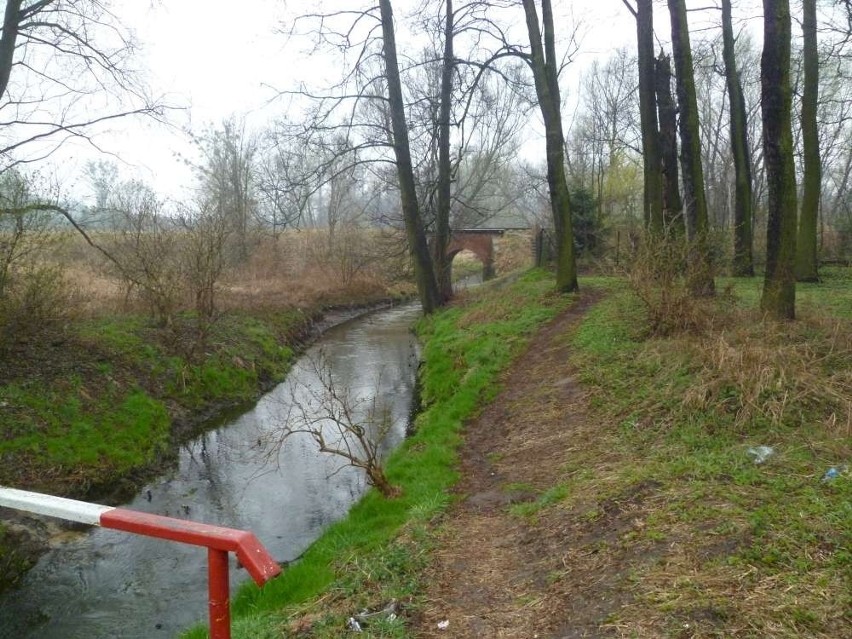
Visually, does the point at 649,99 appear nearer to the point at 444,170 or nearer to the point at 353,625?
the point at 444,170

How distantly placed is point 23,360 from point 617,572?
11.0 meters

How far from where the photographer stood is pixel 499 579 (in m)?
5.00

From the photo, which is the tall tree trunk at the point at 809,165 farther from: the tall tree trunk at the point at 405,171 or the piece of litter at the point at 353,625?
the piece of litter at the point at 353,625

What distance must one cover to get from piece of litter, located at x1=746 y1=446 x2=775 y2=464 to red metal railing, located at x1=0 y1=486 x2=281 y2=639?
455cm

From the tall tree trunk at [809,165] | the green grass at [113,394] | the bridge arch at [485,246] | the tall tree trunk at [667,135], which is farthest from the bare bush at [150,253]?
the bridge arch at [485,246]

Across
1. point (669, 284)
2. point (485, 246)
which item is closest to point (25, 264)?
point (669, 284)

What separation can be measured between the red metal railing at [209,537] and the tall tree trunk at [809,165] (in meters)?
16.8

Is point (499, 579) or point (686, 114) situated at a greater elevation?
→ point (686, 114)

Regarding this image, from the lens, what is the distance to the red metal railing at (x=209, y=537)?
8.23ft

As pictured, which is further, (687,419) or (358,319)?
(358,319)

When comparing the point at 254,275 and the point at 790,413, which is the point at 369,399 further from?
the point at 254,275


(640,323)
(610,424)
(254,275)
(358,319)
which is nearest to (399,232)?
(358,319)

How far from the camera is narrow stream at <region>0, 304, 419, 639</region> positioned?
6711 mm

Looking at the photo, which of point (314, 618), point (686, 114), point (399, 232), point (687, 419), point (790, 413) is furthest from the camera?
point (399, 232)
